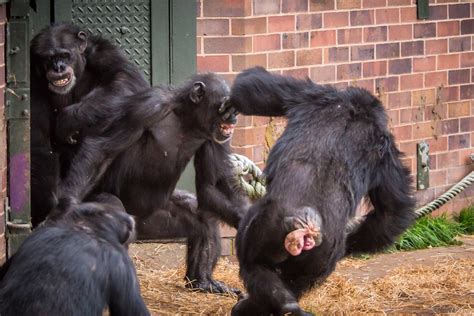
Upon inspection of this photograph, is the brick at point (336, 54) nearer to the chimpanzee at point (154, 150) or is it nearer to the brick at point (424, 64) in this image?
the brick at point (424, 64)

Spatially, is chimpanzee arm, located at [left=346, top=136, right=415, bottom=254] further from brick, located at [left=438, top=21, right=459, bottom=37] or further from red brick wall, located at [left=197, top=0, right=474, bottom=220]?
brick, located at [left=438, top=21, right=459, bottom=37]

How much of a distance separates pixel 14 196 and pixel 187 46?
7.67 ft

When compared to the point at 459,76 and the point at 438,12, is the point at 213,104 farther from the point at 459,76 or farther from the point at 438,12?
the point at 459,76

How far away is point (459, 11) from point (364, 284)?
11.1 feet

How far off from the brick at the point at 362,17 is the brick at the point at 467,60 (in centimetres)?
123

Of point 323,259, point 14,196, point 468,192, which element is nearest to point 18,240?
point 14,196

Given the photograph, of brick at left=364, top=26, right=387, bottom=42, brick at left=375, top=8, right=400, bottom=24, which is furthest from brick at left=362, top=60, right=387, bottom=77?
brick at left=375, top=8, right=400, bottom=24

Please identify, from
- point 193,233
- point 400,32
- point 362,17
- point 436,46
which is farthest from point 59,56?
point 436,46

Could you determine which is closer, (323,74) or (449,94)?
(323,74)

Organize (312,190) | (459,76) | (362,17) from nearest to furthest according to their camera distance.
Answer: (312,190), (362,17), (459,76)

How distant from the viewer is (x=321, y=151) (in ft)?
24.6

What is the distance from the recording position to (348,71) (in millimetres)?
11094

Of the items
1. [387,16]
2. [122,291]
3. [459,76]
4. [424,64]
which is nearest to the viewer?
[122,291]

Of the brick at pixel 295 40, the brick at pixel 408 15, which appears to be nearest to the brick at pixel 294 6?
the brick at pixel 295 40
